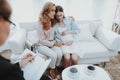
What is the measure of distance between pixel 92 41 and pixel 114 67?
1.86ft

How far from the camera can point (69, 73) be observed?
1.90m

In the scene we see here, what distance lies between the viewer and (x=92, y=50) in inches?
95.8

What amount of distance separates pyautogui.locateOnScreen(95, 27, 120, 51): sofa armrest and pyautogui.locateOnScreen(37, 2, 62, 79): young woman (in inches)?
30.6

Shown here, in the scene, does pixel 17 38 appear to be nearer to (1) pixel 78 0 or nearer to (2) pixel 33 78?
(2) pixel 33 78

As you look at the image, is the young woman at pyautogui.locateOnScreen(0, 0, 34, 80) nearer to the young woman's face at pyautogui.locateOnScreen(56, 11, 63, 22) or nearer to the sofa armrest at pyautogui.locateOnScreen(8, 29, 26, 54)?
the sofa armrest at pyautogui.locateOnScreen(8, 29, 26, 54)

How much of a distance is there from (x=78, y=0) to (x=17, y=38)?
142 centimetres

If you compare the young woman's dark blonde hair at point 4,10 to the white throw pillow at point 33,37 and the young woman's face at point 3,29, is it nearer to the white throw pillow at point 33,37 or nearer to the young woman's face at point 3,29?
the young woman's face at point 3,29

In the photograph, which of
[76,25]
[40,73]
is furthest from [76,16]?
[40,73]

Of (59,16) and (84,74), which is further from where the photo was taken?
(59,16)

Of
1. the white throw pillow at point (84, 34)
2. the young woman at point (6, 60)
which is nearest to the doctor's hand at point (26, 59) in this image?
the young woman at point (6, 60)

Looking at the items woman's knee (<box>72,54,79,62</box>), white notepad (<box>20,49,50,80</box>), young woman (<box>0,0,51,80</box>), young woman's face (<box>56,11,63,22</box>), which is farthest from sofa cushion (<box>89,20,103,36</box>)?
young woman (<box>0,0,51,80</box>)

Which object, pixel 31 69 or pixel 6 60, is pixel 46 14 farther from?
pixel 6 60

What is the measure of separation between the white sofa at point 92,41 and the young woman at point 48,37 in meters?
0.13

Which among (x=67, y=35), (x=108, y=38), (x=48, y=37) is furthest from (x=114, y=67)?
(x=48, y=37)
